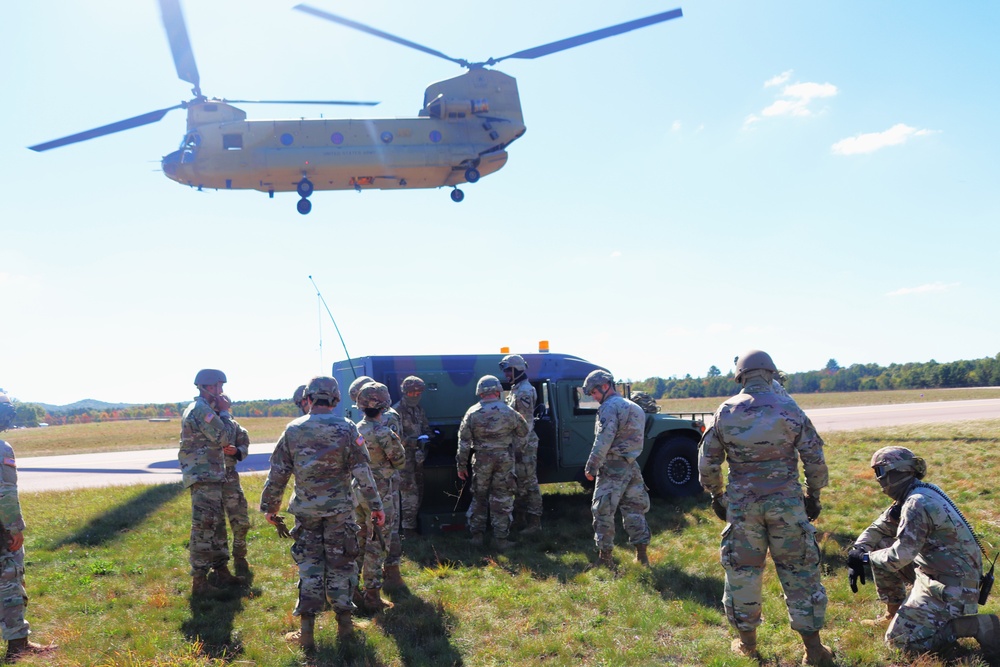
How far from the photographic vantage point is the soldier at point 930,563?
4.02 meters

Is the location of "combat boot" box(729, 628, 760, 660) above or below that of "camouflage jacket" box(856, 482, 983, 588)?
below

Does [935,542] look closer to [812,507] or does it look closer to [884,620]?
[812,507]

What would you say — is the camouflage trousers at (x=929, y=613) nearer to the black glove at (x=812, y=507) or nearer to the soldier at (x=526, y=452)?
the black glove at (x=812, y=507)

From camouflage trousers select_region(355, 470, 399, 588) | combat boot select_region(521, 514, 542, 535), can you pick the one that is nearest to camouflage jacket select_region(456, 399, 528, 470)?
combat boot select_region(521, 514, 542, 535)

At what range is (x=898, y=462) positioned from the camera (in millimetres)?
4258

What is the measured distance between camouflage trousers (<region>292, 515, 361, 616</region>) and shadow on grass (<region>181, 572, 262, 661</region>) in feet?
2.01

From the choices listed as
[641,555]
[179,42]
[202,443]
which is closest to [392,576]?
[202,443]

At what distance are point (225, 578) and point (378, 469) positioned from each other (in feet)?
6.14

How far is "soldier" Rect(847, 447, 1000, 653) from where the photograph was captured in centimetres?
402

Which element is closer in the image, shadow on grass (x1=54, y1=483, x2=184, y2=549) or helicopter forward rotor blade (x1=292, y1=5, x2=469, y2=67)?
shadow on grass (x1=54, y1=483, x2=184, y2=549)

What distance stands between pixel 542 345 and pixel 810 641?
562 centimetres

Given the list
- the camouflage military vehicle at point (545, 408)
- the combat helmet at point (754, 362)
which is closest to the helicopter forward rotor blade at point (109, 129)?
the camouflage military vehicle at point (545, 408)

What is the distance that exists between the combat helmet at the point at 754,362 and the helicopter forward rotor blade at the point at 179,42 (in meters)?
17.5

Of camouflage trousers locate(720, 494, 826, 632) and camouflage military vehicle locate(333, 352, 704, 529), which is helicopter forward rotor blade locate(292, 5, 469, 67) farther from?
camouflage trousers locate(720, 494, 826, 632)
